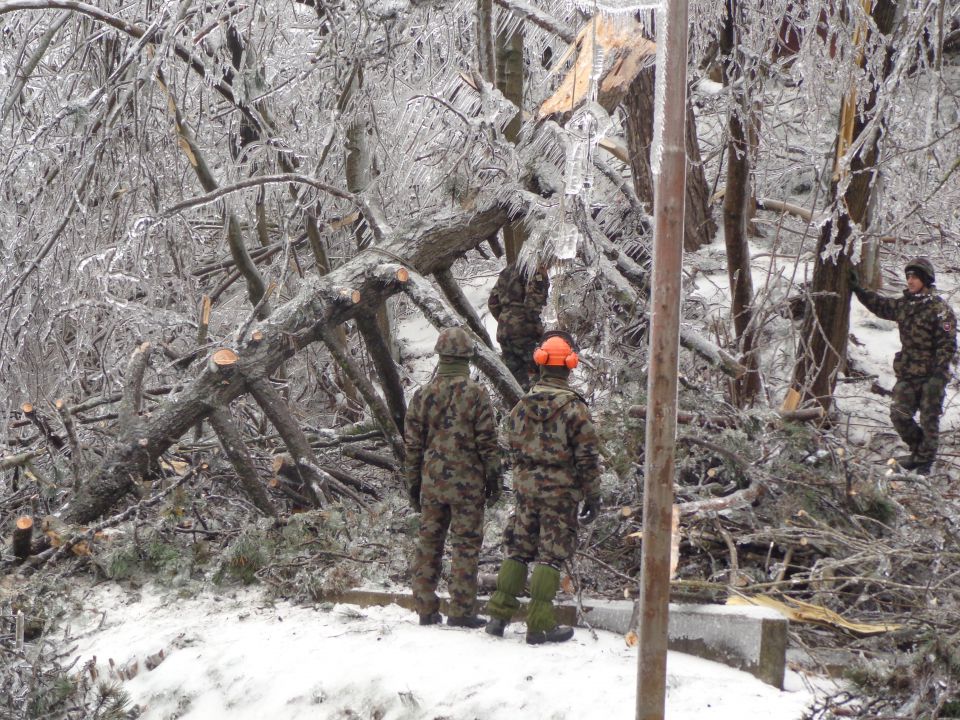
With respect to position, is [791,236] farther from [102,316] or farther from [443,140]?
[102,316]

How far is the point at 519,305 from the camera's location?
754cm

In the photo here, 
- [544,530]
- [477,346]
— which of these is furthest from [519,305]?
[544,530]

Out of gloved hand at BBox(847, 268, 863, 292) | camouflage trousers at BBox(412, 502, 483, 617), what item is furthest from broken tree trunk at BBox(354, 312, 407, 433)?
gloved hand at BBox(847, 268, 863, 292)

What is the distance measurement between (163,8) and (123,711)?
4138 millimetres

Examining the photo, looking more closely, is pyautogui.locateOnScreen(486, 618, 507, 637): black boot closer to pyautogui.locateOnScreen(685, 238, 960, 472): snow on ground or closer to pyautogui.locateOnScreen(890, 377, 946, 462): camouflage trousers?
pyautogui.locateOnScreen(685, 238, 960, 472): snow on ground

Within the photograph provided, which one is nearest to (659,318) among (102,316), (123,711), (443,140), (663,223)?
(663,223)

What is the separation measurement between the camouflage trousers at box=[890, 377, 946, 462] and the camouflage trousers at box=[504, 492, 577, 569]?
169 inches

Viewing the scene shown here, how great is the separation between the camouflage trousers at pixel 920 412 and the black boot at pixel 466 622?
4.58 meters

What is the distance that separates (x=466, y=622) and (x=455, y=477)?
0.84m

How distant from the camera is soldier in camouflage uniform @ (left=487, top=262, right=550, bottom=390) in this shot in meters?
7.43

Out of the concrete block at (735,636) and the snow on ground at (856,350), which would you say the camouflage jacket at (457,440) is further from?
the snow on ground at (856,350)

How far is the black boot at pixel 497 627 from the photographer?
516 centimetres

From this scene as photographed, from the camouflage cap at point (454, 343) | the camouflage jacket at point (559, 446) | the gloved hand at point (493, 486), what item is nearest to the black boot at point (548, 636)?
the camouflage jacket at point (559, 446)

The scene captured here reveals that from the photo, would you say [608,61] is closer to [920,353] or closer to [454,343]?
[454,343]
